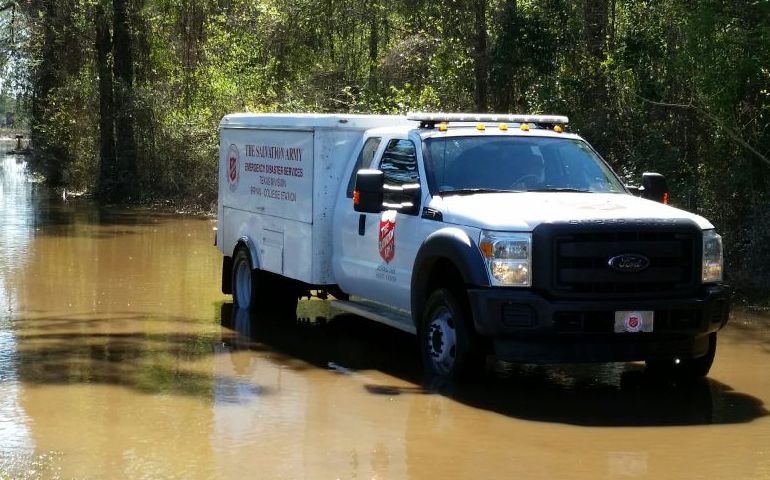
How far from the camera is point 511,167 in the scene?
1021cm

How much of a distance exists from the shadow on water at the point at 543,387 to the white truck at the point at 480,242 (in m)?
0.30

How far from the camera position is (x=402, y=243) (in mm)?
10141

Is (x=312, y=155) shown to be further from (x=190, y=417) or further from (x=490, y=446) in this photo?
(x=490, y=446)

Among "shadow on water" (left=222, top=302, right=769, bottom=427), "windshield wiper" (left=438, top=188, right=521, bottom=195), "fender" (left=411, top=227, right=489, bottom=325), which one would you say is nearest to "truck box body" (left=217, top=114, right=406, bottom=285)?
"shadow on water" (left=222, top=302, right=769, bottom=427)

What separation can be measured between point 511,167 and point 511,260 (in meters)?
1.63

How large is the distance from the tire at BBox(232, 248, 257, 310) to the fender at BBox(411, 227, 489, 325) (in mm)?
3523

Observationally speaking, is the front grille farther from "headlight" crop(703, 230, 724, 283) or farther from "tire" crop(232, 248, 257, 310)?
"tire" crop(232, 248, 257, 310)

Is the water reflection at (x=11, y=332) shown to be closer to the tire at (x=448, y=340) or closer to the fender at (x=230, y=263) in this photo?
the fender at (x=230, y=263)

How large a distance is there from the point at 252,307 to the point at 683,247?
5.50 metres

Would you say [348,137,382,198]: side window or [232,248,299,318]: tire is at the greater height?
[348,137,382,198]: side window

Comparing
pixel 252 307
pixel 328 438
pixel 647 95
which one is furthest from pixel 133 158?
pixel 328 438

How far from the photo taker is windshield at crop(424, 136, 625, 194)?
10.1 metres

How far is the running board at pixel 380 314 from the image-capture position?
10.3 metres

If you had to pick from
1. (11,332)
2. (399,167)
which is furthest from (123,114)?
(399,167)
